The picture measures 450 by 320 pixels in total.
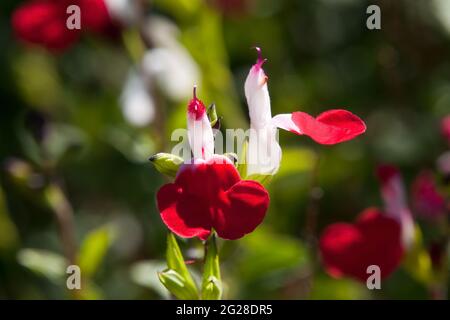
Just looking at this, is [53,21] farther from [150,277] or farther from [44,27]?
[150,277]

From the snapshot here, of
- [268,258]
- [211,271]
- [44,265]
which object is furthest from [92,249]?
[211,271]

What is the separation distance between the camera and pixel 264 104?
1033 mm

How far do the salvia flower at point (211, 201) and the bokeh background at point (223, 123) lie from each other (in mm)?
432

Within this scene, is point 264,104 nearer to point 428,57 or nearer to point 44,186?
point 44,186

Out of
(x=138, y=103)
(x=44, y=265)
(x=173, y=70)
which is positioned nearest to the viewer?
(x=44, y=265)

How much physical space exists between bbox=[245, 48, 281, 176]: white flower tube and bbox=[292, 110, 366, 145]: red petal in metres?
0.04

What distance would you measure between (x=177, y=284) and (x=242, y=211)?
14cm

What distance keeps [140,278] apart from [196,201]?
1.37 ft

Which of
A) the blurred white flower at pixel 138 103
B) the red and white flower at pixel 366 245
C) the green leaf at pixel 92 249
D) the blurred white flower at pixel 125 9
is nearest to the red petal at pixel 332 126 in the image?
the red and white flower at pixel 366 245

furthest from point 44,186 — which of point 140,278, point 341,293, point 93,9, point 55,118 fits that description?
point 55,118

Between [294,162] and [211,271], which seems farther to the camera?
[294,162]

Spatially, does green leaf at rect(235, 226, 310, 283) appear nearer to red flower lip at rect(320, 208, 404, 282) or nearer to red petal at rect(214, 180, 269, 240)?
red flower lip at rect(320, 208, 404, 282)

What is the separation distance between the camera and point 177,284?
103 cm
